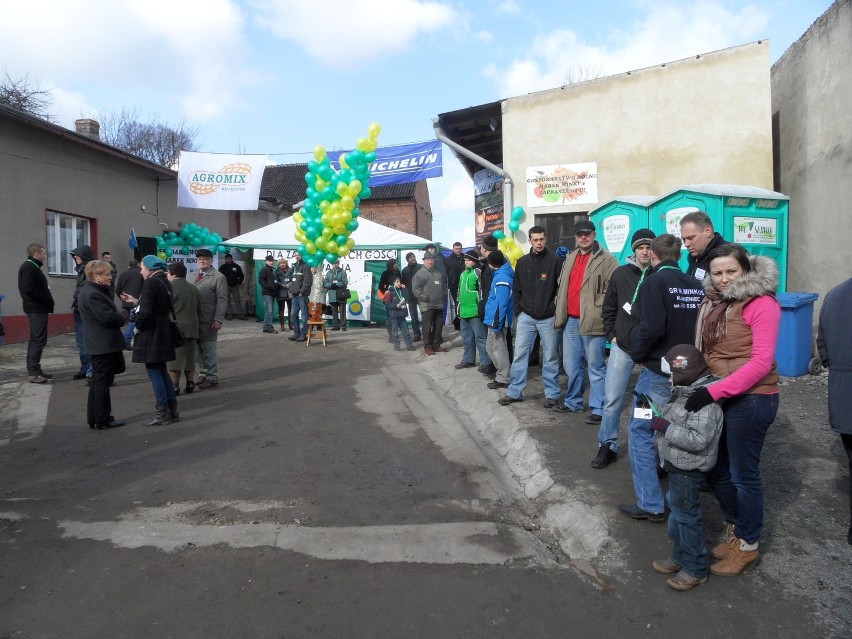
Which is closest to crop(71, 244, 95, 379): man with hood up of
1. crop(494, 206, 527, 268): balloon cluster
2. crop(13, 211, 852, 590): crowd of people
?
crop(13, 211, 852, 590): crowd of people

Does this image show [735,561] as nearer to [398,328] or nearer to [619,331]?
[619,331]

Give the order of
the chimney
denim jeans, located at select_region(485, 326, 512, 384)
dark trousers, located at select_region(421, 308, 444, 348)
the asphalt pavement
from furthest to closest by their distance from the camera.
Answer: the chimney → dark trousers, located at select_region(421, 308, 444, 348) → denim jeans, located at select_region(485, 326, 512, 384) → the asphalt pavement

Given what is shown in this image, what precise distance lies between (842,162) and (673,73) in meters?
3.46

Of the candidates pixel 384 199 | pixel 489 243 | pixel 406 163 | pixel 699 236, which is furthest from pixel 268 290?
pixel 384 199

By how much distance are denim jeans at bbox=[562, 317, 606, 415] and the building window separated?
12.0 m

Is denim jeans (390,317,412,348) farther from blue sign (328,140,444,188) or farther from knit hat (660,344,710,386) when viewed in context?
knit hat (660,344,710,386)

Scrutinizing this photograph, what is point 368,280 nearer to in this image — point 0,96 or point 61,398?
point 61,398

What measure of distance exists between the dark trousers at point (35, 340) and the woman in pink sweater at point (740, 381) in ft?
28.4

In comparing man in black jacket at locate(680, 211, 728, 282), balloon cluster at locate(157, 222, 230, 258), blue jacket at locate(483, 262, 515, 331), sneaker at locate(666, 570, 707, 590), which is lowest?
sneaker at locate(666, 570, 707, 590)

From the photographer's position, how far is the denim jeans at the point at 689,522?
3.33 meters

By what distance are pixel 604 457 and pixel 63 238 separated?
544 inches

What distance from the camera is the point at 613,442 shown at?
16.7 feet

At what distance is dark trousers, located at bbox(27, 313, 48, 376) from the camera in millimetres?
8797

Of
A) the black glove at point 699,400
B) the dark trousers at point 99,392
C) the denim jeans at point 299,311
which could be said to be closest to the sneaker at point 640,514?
the black glove at point 699,400
